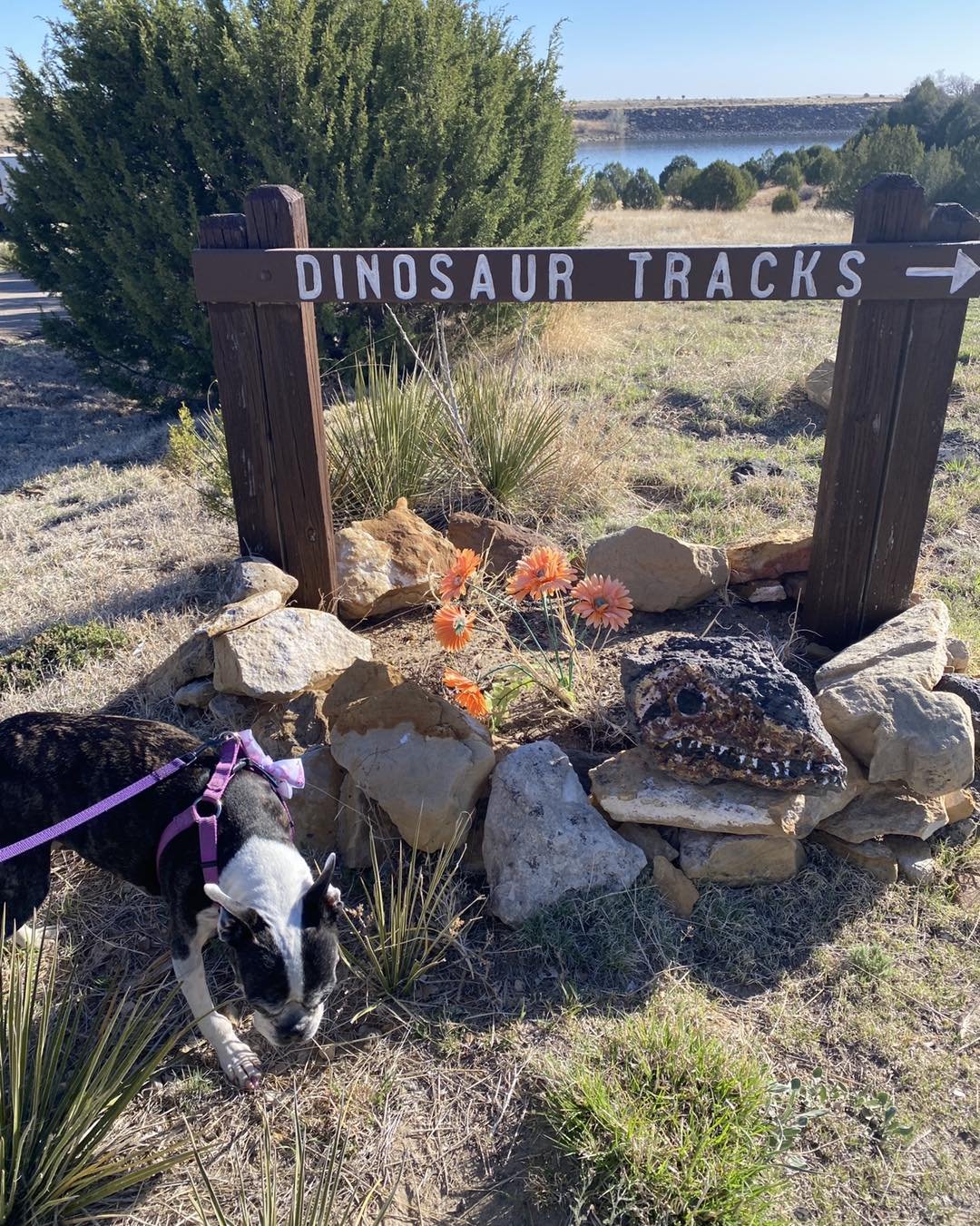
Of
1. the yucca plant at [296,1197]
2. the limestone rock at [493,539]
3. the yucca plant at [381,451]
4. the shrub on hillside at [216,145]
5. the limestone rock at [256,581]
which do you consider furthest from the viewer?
the shrub on hillside at [216,145]

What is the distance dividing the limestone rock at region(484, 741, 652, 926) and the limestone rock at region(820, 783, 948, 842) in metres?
0.71

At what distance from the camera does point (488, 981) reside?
266 centimetres

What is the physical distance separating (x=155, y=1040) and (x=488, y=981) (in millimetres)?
923

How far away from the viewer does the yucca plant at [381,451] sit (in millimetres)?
5004

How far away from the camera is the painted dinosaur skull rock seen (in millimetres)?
2881

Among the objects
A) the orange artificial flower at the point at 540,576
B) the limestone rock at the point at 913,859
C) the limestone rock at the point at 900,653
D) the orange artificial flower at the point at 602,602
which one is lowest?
the limestone rock at the point at 913,859

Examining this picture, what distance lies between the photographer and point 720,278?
135 inches

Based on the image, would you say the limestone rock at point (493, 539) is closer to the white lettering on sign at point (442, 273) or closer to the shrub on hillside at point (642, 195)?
the white lettering on sign at point (442, 273)

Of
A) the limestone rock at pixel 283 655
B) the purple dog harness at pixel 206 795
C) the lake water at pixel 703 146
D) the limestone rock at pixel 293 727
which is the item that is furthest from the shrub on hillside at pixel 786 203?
the lake water at pixel 703 146

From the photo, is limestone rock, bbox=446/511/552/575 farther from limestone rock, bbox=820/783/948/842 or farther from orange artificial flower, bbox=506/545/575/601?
limestone rock, bbox=820/783/948/842

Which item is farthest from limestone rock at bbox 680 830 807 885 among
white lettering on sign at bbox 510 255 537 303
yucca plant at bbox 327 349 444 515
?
yucca plant at bbox 327 349 444 515

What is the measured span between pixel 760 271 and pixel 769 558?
1.29 meters

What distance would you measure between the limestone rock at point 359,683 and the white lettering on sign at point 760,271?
75.9 inches

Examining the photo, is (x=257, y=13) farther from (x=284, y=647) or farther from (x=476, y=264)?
(x=284, y=647)
